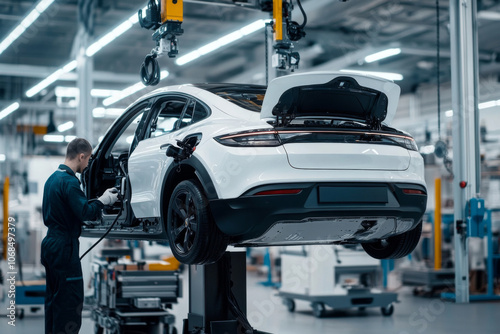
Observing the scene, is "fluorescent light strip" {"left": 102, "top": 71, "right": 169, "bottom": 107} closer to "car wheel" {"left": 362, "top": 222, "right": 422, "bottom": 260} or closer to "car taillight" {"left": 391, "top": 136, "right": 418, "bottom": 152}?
"car wheel" {"left": 362, "top": 222, "right": 422, "bottom": 260}

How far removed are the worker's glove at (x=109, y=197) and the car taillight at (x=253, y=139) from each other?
1.44m

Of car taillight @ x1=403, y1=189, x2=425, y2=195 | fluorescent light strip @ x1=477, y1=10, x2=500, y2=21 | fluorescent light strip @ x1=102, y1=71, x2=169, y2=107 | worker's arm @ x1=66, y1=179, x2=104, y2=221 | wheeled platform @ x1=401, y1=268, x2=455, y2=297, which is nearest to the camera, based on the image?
car taillight @ x1=403, y1=189, x2=425, y2=195

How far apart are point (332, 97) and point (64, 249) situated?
218 centimetres

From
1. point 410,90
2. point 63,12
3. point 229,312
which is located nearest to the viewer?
point 229,312

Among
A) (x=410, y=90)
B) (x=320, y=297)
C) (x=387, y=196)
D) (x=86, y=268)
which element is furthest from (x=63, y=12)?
(x=387, y=196)

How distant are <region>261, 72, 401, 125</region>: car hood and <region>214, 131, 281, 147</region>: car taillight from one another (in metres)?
0.17

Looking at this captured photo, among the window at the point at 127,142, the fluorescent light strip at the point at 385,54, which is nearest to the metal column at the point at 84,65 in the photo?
the window at the point at 127,142

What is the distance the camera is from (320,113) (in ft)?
13.0

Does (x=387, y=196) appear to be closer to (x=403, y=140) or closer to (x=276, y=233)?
(x=403, y=140)

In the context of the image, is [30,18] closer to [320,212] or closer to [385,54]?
[385,54]

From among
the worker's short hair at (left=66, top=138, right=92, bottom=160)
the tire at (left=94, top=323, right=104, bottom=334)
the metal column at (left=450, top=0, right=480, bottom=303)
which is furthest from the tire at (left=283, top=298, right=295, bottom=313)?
the worker's short hair at (left=66, top=138, right=92, bottom=160)

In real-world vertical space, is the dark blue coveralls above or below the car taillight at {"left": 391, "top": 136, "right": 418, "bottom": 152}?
below

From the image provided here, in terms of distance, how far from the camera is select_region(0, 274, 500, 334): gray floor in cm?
736

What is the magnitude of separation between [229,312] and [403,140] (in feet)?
7.01
